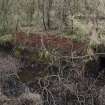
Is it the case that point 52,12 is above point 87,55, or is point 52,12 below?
above

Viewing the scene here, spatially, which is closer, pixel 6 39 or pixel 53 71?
pixel 53 71

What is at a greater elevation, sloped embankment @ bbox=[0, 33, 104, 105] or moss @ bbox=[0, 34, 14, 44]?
moss @ bbox=[0, 34, 14, 44]

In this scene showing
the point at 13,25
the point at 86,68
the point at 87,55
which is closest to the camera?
the point at 87,55

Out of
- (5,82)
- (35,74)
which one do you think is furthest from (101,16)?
(5,82)

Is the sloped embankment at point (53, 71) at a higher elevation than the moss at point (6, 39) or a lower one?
lower

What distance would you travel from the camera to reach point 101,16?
9.16 metres

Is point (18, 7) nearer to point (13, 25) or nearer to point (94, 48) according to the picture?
→ point (13, 25)

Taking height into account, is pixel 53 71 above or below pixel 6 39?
below

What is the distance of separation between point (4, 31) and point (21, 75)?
2361 millimetres

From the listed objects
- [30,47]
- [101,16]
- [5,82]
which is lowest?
[5,82]

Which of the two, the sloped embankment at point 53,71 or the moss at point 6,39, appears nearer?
the sloped embankment at point 53,71

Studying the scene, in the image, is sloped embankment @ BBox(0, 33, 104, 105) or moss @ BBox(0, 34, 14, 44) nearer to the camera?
sloped embankment @ BBox(0, 33, 104, 105)

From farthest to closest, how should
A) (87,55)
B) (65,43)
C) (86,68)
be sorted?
(65,43), (86,68), (87,55)

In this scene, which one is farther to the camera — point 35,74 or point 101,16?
point 101,16
